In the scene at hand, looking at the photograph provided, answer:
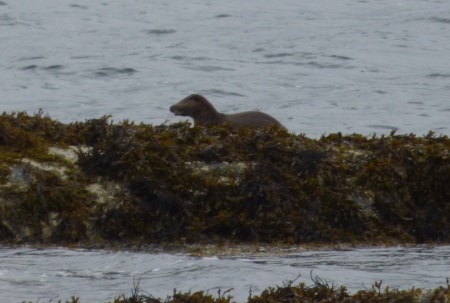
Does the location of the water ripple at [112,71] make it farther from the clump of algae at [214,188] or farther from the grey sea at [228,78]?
the clump of algae at [214,188]

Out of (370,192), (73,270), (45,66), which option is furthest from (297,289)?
(45,66)

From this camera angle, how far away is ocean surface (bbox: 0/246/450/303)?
4898 millimetres

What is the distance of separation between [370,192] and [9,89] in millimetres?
13861

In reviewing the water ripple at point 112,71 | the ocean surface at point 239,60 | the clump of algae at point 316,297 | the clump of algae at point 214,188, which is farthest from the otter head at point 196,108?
the water ripple at point 112,71

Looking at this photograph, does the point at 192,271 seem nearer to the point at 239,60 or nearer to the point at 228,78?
the point at 228,78

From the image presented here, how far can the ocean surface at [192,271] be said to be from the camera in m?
4.90

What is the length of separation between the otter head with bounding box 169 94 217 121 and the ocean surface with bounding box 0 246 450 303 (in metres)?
4.79

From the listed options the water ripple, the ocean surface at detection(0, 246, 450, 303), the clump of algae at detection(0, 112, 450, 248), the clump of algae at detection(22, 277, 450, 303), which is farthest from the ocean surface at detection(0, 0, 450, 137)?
the clump of algae at detection(22, 277, 450, 303)

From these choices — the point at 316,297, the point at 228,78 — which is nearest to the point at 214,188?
the point at 316,297

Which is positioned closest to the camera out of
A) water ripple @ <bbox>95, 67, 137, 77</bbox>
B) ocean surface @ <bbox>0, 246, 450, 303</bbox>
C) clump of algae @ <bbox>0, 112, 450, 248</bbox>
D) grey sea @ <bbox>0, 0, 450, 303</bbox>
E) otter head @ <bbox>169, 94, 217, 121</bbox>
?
ocean surface @ <bbox>0, 246, 450, 303</bbox>

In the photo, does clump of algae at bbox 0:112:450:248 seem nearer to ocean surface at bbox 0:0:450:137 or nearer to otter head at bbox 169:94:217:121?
otter head at bbox 169:94:217:121

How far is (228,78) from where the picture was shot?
20734 millimetres

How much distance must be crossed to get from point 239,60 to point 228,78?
202cm

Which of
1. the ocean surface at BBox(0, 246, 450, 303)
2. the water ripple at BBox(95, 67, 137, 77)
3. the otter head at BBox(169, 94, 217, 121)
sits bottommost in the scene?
the ocean surface at BBox(0, 246, 450, 303)
